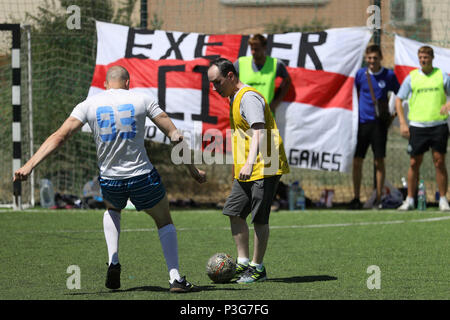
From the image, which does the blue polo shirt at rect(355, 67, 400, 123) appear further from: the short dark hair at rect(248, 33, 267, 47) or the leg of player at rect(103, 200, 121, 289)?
the leg of player at rect(103, 200, 121, 289)

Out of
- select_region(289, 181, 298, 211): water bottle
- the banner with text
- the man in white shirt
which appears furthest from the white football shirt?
select_region(289, 181, 298, 211): water bottle

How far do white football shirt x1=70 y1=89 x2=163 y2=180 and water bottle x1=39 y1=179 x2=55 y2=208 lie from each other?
703 centimetres

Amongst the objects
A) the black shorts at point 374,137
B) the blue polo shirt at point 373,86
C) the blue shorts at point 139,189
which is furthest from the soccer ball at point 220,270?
the blue polo shirt at point 373,86

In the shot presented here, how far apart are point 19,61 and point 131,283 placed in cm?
688

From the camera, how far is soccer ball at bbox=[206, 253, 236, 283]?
7328 millimetres

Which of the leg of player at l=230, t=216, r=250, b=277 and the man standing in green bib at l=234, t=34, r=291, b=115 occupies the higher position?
the man standing in green bib at l=234, t=34, r=291, b=115

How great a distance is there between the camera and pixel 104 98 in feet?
22.4

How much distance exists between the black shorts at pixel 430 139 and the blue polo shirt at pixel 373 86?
77cm

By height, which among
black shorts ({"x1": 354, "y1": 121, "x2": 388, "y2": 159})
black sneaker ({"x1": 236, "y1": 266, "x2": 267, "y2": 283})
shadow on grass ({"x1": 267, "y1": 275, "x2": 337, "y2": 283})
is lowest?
shadow on grass ({"x1": 267, "y1": 275, "x2": 337, "y2": 283})

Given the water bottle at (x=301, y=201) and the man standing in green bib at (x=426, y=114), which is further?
the water bottle at (x=301, y=201)

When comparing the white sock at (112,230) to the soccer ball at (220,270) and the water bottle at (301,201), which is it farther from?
the water bottle at (301,201)

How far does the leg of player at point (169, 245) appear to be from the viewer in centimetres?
671

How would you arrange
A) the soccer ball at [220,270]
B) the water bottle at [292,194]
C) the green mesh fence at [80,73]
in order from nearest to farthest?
the soccer ball at [220,270], the water bottle at [292,194], the green mesh fence at [80,73]
